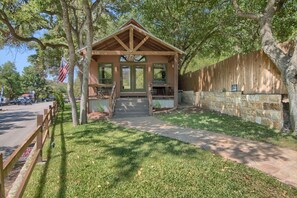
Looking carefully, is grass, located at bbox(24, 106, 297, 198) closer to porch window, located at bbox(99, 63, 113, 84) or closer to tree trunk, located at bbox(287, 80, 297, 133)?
tree trunk, located at bbox(287, 80, 297, 133)

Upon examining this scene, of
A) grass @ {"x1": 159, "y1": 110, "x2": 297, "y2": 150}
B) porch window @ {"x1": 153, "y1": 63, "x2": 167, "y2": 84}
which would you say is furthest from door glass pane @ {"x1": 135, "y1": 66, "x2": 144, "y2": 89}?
grass @ {"x1": 159, "y1": 110, "x2": 297, "y2": 150}

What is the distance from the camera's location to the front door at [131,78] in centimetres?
1764

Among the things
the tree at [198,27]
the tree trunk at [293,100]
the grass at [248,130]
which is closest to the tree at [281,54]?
the tree trunk at [293,100]

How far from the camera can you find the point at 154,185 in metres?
4.10

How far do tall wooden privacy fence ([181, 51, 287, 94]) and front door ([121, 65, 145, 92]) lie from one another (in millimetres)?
5299

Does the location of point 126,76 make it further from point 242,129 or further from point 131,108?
point 242,129

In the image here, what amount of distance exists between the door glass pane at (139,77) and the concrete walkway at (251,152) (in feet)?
34.0

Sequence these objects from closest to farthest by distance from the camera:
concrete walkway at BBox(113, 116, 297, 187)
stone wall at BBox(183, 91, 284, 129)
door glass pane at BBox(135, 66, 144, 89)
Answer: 1. concrete walkway at BBox(113, 116, 297, 187)
2. stone wall at BBox(183, 91, 284, 129)
3. door glass pane at BBox(135, 66, 144, 89)

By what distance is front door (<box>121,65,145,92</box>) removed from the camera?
17.6 meters

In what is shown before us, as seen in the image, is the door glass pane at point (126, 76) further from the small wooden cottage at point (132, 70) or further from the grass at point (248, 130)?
the grass at point (248, 130)

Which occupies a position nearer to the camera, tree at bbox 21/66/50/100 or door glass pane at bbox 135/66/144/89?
door glass pane at bbox 135/66/144/89

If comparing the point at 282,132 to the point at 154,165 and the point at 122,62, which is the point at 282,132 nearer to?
the point at 154,165

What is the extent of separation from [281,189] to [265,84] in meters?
5.06

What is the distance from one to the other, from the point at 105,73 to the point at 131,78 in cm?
192
